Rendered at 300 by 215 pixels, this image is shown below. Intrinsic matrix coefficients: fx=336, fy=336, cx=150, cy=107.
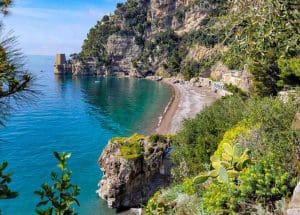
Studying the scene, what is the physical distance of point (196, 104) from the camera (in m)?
67.2

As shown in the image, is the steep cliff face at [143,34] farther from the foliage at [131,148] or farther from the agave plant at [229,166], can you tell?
the agave plant at [229,166]

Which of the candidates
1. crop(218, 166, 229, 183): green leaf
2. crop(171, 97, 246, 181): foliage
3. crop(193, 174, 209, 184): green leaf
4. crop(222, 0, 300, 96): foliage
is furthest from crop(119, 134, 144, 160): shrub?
crop(222, 0, 300, 96): foliage

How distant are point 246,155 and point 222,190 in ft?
6.59

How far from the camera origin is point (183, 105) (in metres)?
66.7

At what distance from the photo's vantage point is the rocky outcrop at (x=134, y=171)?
2303 centimetres

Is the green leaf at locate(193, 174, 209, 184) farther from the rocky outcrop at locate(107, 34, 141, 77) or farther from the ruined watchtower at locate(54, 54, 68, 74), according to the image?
the ruined watchtower at locate(54, 54, 68, 74)

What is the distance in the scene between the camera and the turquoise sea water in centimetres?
2719

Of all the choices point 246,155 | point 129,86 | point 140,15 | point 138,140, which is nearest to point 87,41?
point 140,15

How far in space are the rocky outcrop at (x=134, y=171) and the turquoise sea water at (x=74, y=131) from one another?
4.65ft

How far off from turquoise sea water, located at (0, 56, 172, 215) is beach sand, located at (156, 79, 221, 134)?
2089mm

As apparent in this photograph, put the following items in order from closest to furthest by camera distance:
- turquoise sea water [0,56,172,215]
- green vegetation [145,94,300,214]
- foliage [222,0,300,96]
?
1. foliage [222,0,300,96]
2. green vegetation [145,94,300,214]
3. turquoise sea water [0,56,172,215]

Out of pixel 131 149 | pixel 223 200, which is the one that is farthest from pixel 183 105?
pixel 223 200

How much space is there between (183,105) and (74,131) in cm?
2443

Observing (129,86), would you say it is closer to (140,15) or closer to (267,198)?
(140,15)
